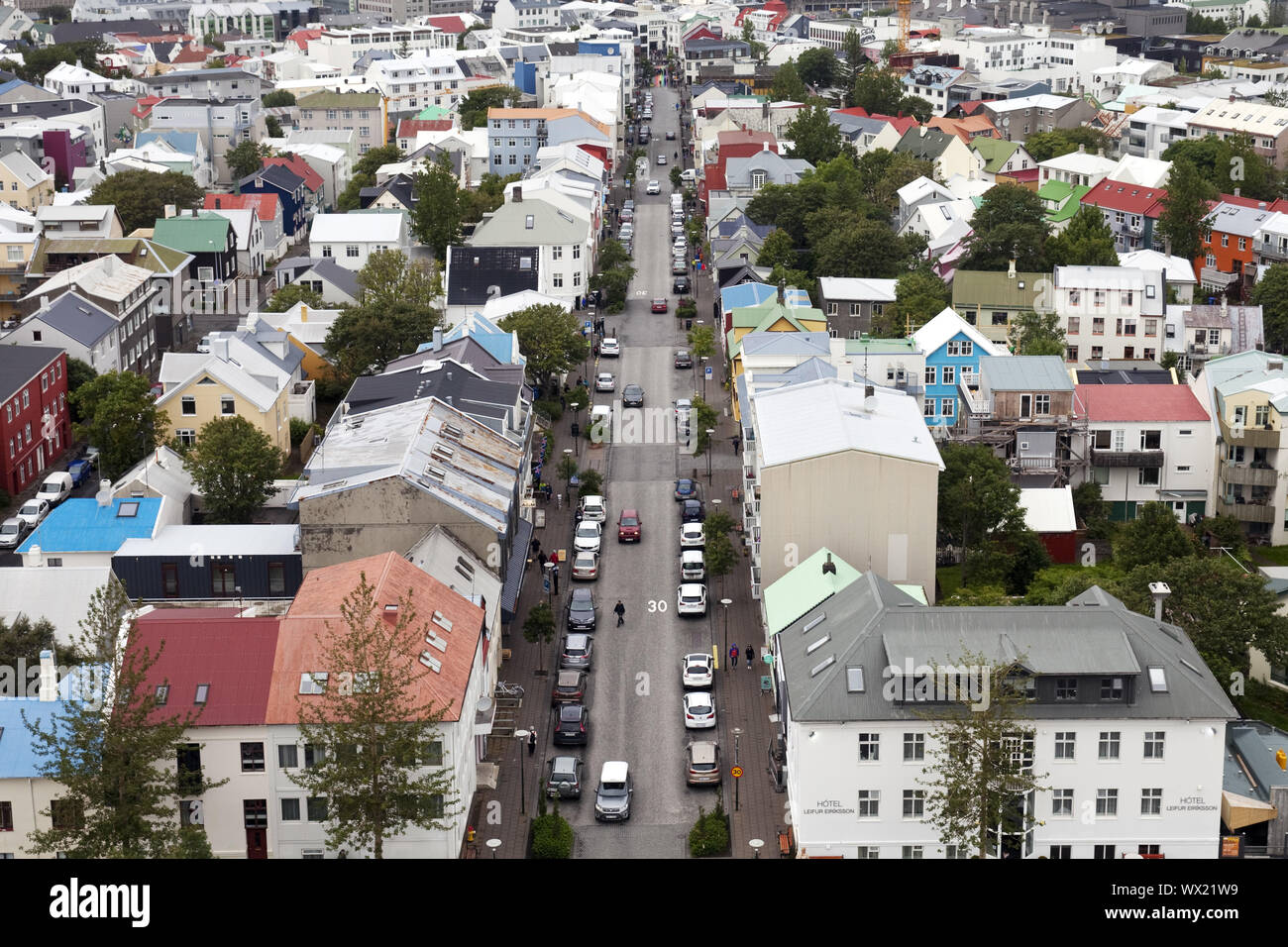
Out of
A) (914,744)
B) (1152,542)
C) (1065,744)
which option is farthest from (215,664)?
(1152,542)

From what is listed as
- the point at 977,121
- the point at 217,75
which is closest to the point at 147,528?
the point at 977,121

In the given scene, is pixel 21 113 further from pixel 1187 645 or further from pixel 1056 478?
pixel 1187 645

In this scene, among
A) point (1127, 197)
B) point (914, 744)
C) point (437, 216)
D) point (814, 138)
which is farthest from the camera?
point (814, 138)

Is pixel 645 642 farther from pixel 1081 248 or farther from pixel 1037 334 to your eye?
pixel 1081 248

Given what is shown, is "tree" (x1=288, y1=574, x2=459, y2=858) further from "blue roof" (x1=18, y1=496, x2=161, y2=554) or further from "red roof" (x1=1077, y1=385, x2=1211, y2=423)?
"red roof" (x1=1077, y1=385, x2=1211, y2=423)

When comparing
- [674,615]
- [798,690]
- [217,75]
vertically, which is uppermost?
[217,75]

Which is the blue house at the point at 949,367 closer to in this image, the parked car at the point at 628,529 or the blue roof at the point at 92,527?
the parked car at the point at 628,529
